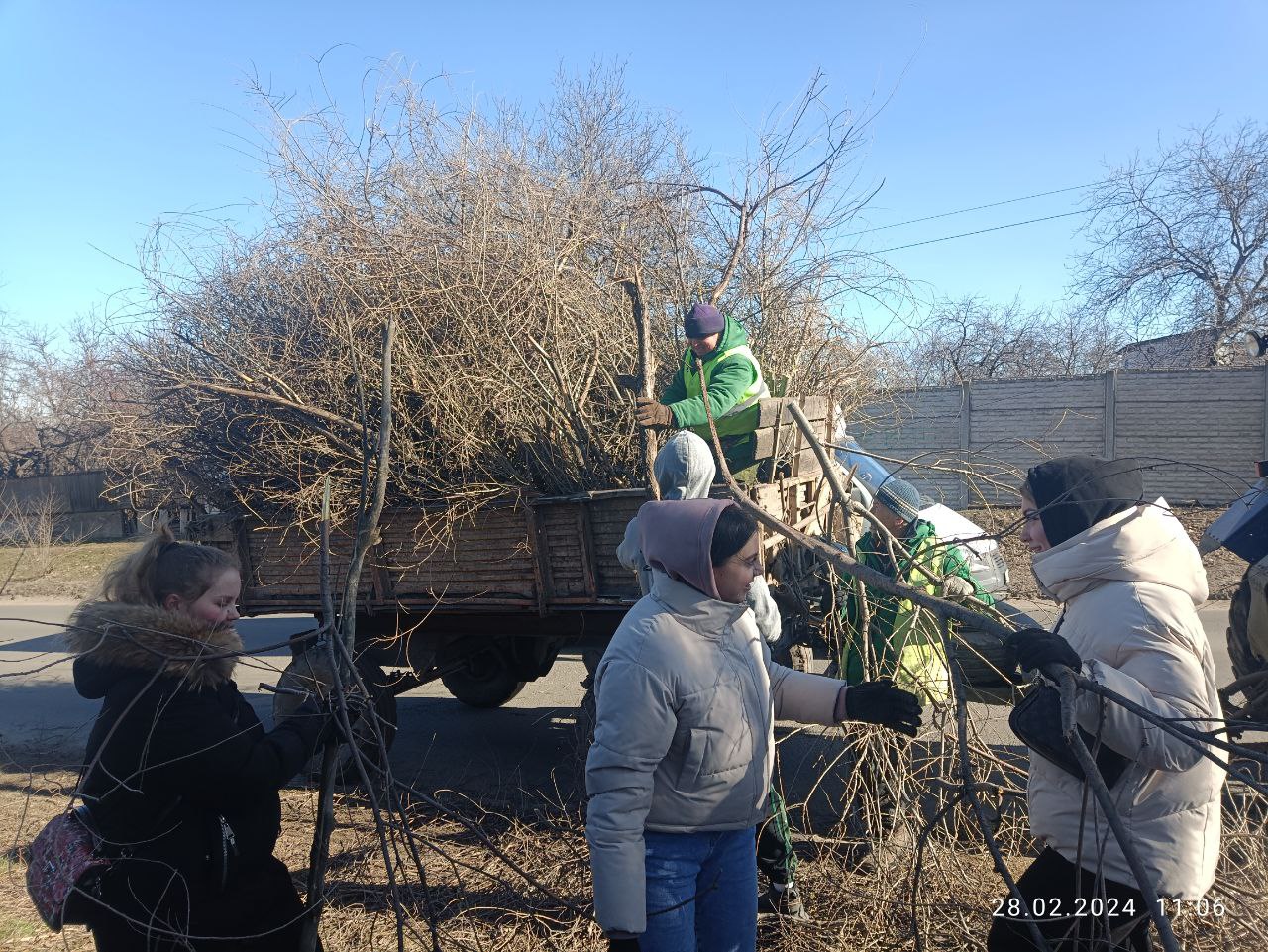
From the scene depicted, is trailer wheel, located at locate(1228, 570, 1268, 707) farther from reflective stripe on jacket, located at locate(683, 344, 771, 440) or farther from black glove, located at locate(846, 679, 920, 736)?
black glove, located at locate(846, 679, 920, 736)

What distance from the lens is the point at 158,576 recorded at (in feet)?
7.32

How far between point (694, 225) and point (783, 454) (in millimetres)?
2793

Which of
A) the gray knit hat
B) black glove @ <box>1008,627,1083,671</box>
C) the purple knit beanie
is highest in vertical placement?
the purple knit beanie

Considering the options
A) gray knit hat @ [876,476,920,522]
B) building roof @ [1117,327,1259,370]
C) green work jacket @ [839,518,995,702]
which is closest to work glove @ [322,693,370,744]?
green work jacket @ [839,518,995,702]

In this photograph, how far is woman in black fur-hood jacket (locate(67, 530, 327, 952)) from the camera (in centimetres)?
200

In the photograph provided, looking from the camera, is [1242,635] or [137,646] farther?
[1242,635]

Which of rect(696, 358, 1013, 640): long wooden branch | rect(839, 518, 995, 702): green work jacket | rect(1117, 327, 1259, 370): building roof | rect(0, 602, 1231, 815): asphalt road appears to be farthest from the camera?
rect(1117, 327, 1259, 370): building roof

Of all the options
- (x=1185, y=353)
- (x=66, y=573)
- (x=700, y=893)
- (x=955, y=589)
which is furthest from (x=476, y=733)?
(x=1185, y=353)

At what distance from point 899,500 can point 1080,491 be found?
177cm

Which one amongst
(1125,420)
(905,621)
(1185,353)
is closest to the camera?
(905,621)

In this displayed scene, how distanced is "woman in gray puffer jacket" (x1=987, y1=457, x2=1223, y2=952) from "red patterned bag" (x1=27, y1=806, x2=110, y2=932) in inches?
84.6

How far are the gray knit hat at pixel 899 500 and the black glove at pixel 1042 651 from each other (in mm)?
2041

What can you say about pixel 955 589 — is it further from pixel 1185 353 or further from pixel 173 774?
pixel 1185 353

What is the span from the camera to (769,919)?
10.7ft
